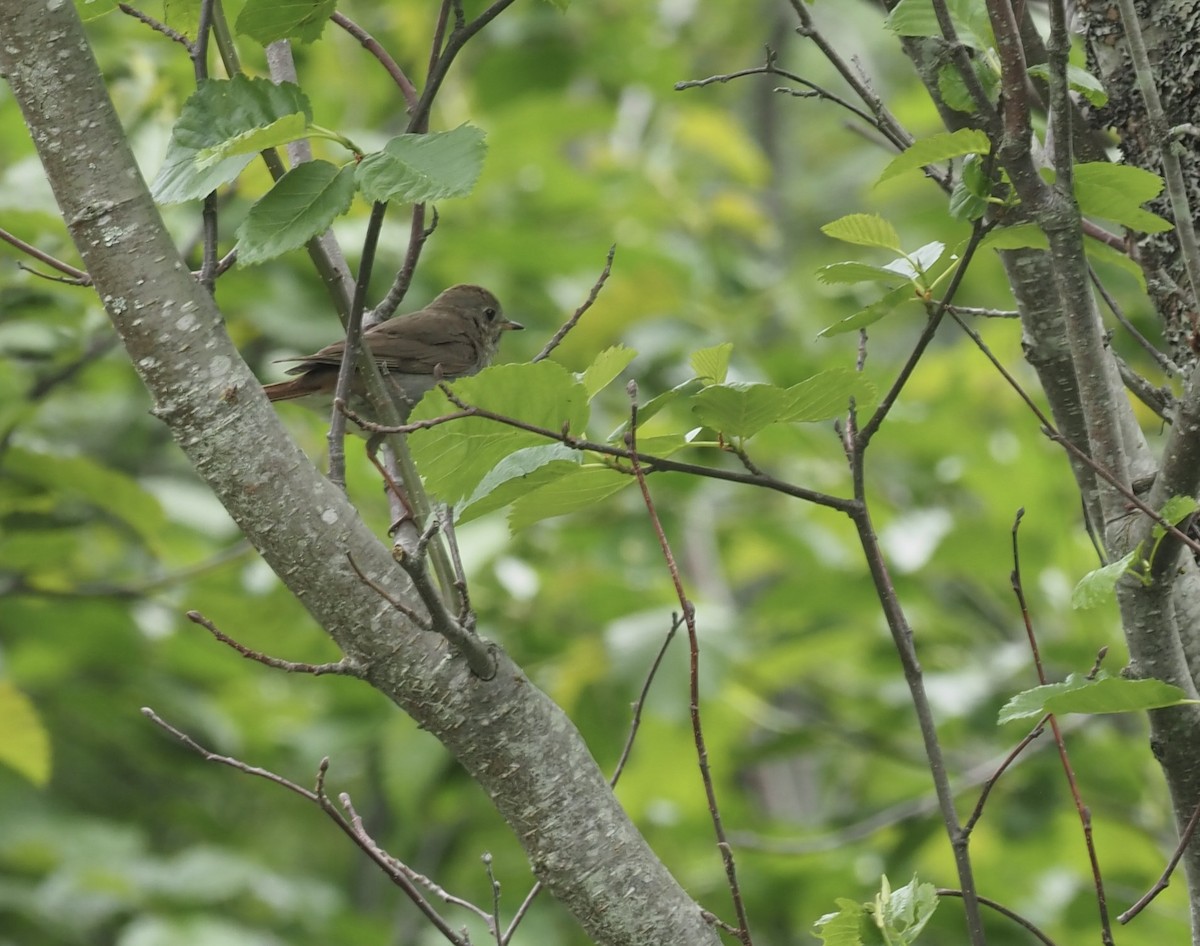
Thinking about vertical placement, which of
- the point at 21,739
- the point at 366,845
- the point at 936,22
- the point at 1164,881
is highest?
the point at 936,22

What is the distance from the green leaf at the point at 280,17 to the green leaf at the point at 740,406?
2.46 ft

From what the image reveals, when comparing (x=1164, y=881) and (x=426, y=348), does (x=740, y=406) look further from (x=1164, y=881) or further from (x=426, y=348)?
(x=426, y=348)

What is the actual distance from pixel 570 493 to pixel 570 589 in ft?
12.3

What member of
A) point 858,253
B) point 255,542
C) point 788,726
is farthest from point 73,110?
point 858,253

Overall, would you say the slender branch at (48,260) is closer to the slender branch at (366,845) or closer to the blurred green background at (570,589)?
the slender branch at (366,845)

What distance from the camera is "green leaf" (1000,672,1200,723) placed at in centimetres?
149

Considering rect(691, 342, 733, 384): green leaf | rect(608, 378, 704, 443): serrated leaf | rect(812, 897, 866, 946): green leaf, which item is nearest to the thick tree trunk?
rect(812, 897, 866, 946): green leaf

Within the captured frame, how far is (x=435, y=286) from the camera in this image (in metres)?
5.41

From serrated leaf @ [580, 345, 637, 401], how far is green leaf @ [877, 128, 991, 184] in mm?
377

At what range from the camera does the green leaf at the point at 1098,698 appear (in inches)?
58.7

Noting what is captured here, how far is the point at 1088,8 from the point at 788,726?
3553mm

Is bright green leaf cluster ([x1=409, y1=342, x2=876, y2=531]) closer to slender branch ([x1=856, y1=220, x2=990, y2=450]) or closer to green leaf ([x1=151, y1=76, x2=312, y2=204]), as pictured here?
slender branch ([x1=856, y1=220, x2=990, y2=450])

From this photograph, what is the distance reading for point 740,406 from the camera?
1613 millimetres

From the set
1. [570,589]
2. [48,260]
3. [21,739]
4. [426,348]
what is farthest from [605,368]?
[570,589]
